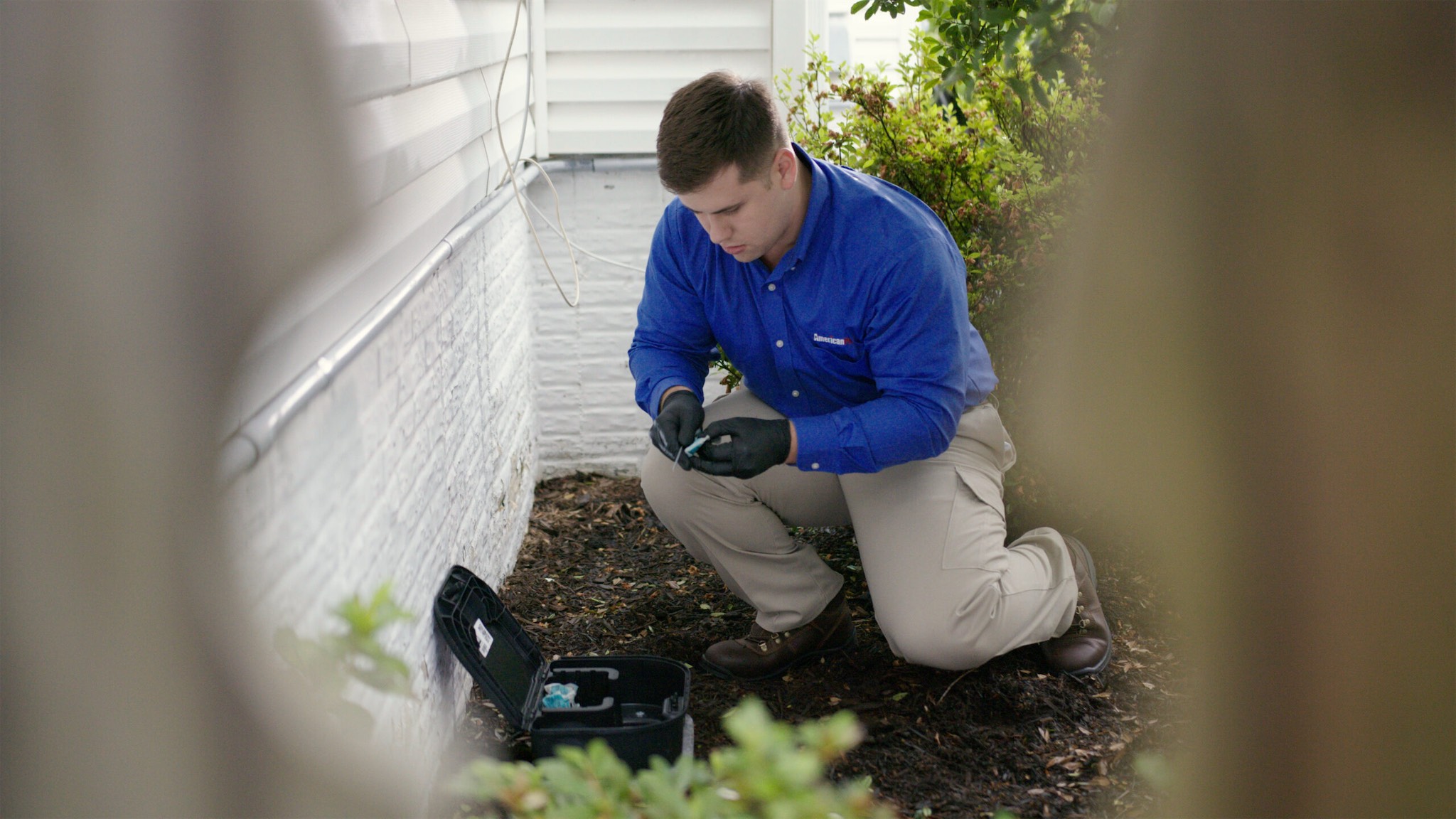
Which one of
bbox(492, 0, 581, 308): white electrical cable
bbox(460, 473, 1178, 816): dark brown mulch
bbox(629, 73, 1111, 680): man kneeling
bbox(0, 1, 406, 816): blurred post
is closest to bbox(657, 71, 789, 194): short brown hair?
bbox(629, 73, 1111, 680): man kneeling

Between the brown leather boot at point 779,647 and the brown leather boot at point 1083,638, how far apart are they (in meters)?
0.52

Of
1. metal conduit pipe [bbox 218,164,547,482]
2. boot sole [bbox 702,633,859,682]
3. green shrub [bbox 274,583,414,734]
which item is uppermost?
green shrub [bbox 274,583,414,734]

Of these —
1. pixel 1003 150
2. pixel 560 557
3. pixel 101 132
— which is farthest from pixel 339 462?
pixel 1003 150

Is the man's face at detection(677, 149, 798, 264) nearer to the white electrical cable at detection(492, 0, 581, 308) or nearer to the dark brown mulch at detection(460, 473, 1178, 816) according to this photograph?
the white electrical cable at detection(492, 0, 581, 308)

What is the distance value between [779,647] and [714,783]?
1883 millimetres

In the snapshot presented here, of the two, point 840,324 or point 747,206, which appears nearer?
point 747,206

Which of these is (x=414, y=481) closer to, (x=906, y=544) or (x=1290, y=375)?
(x=906, y=544)

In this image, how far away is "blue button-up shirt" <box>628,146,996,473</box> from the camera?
241 centimetres

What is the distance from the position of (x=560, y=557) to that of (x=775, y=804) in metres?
2.88

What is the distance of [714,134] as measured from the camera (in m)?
2.26

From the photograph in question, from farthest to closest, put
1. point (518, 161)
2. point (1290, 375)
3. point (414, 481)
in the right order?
point (518, 161), point (414, 481), point (1290, 375)

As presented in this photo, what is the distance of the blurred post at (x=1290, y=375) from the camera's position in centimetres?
43

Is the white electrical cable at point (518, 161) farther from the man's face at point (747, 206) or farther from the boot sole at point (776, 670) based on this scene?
the boot sole at point (776, 670)

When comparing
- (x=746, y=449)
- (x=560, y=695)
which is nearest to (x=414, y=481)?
(x=560, y=695)
